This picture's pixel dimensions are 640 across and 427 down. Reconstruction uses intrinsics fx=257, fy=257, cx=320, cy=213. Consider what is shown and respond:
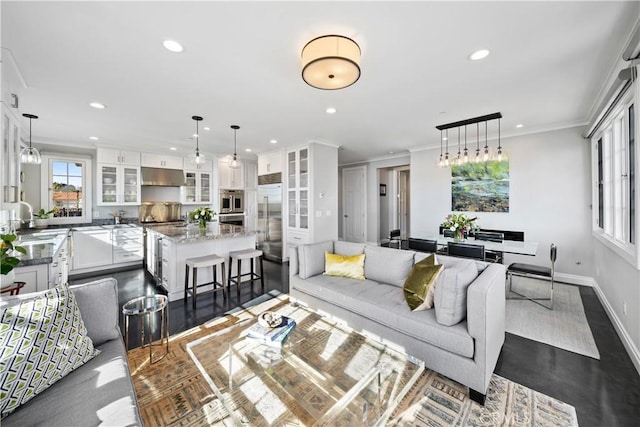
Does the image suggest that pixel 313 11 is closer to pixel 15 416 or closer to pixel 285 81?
pixel 285 81

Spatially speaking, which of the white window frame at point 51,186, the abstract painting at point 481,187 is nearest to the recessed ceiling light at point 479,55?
the abstract painting at point 481,187

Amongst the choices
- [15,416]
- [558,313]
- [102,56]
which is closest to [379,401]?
[15,416]

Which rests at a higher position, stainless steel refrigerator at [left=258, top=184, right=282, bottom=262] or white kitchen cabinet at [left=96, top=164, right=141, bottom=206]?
white kitchen cabinet at [left=96, top=164, right=141, bottom=206]

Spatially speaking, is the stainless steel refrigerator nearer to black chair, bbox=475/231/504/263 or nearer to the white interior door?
the white interior door

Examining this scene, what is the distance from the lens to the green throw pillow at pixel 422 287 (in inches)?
87.1

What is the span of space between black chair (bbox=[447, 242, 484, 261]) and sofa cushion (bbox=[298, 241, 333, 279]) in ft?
5.57

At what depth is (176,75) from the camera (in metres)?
2.53

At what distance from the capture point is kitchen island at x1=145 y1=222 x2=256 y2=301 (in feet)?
11.8

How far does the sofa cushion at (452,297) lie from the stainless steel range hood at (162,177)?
625 centimetres

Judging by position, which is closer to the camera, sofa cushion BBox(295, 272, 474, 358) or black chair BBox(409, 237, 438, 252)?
sofa cushion BBox(295, 272, 474, 358)

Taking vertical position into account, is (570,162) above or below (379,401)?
above

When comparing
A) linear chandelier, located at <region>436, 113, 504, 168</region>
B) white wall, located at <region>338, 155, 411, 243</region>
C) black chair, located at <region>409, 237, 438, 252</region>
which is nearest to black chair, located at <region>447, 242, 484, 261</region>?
black chair, located at <region>409, 237, 438, 252</region>

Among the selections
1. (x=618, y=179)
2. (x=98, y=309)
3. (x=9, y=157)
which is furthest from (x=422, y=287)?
(x=9, y=157)

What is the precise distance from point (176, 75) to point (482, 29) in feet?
8.80
